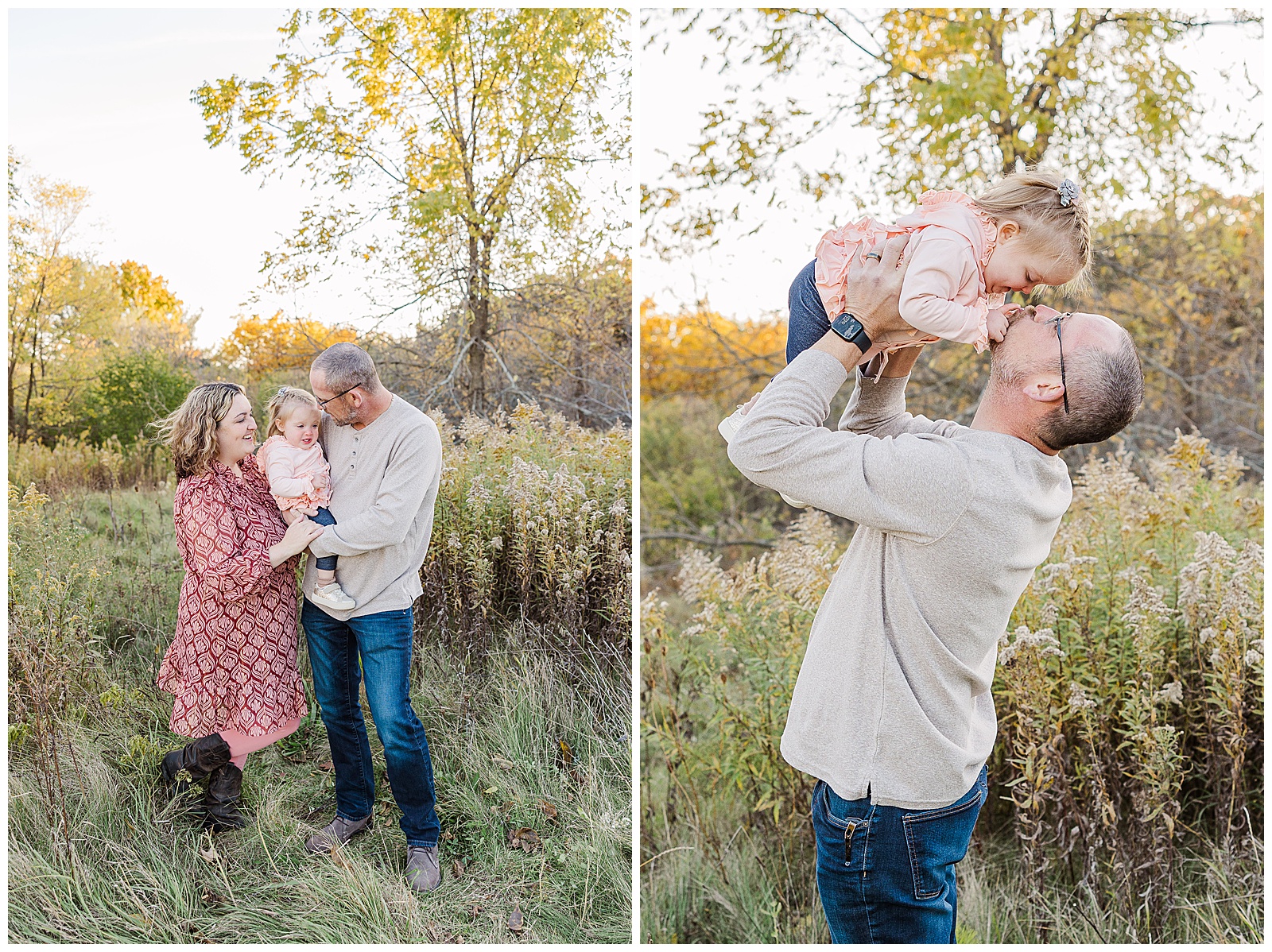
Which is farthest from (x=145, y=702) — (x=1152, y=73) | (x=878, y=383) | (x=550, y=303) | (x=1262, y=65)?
(x=1262, y=65)

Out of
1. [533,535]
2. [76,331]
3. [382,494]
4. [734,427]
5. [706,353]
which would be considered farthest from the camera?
[706,353]

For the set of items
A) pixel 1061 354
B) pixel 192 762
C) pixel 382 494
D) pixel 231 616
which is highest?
A: pixel 1061 354

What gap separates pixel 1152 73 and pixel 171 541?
15.3ft

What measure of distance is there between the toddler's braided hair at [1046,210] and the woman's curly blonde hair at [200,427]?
7.12ft

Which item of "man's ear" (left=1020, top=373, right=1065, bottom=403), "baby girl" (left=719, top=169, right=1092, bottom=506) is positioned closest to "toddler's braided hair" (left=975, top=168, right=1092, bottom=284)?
"baby girl" (left=719, top=169, right=1092, bottom=506)

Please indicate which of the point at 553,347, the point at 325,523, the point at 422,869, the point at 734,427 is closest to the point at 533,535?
the point at 553,347

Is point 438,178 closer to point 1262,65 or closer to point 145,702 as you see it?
point 145,702

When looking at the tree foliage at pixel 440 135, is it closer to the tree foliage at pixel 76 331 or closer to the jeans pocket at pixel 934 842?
the tree foliage at pixel 76 331

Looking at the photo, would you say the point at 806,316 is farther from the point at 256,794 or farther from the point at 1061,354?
the point at 256,794

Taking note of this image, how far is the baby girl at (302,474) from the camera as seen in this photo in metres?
2.66

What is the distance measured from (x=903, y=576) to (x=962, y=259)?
0.62 meters

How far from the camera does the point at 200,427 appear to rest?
2.70m

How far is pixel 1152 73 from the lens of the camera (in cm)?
415

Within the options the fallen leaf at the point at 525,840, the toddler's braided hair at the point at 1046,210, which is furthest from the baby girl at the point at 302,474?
the toddler's braided hair at the point at 1046,210
